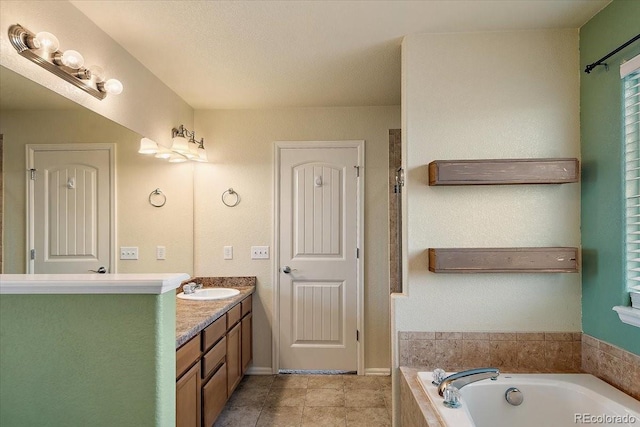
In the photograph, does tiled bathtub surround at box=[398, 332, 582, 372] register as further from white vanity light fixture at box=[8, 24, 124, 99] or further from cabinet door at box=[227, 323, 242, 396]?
white vanity light fixture at box=[8, 24, 124, 99]

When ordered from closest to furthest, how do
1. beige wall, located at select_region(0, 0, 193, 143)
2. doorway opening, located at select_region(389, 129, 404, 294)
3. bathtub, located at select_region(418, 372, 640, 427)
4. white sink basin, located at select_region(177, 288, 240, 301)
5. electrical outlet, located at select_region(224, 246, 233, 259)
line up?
beige wall, located at select_region(0, 0, 193, 143) → bathtub, located at select_region(418, 372, 640, 427) → white sink basin, located at select_region(177, 288, 240, 301) → doorway opening, located at select_region(389, 129, 404, 294) → electrical outlet, located at select_region(224, 246, 233, 259)

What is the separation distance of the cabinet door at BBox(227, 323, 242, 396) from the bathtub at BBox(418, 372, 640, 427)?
139cm

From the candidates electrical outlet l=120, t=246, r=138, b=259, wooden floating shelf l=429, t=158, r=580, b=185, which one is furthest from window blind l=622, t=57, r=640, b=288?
electrical outlet l=120, t=246, r=138, b=259

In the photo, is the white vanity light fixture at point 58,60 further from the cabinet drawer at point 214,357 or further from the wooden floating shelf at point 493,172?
the wooden floating shelf at point 493,172

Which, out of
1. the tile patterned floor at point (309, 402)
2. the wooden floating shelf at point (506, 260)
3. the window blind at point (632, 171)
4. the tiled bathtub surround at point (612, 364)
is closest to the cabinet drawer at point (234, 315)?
the tile patterned floor at point (309, 402)

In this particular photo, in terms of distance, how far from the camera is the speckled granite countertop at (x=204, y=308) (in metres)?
1.93

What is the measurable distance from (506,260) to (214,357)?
1816 millimetres

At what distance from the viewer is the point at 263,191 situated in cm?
337

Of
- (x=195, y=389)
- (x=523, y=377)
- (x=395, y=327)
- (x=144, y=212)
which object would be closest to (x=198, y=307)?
(x=195, y=389)

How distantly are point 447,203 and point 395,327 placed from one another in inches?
30.0

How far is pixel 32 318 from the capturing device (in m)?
1.42

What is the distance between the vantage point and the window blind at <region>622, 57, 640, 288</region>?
1.66 metres

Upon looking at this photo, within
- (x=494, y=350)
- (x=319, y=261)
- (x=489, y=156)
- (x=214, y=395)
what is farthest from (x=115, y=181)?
(x=494, y=350)

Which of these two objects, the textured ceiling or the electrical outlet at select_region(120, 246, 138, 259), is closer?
the textured ceiling
